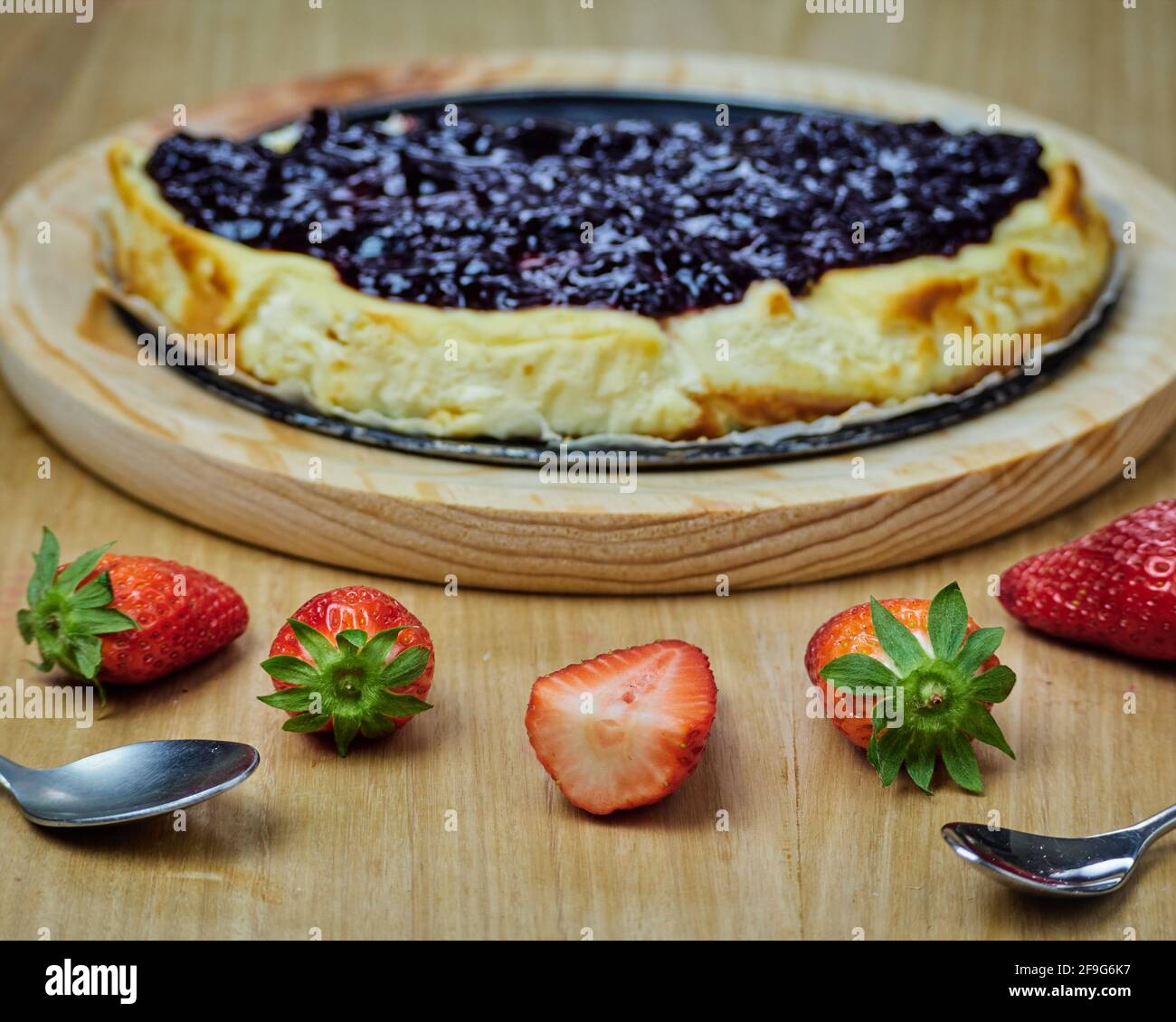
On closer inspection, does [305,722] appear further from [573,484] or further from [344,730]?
[573,484]

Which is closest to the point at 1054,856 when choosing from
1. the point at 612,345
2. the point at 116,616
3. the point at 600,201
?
the point at 612,345

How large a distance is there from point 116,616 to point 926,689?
100 centimetres

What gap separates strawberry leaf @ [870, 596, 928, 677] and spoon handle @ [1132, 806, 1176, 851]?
1.03 feet

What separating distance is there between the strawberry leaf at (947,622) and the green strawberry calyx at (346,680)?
600 mm

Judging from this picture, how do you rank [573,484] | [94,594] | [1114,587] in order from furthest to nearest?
[573,484], [1114,587], [94,594]

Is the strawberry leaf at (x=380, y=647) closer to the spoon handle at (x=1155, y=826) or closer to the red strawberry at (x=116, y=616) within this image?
the red strawberry at (x=116, y=616)

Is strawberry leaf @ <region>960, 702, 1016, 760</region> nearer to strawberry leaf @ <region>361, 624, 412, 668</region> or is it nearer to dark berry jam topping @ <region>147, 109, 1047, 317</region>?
strawberry leaf @ <region>361, 624, 412, 668</region>

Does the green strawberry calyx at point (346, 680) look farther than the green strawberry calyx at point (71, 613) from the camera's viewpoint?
No

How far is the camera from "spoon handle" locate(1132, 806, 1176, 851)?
1.64 m

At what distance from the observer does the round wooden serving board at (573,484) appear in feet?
6.82

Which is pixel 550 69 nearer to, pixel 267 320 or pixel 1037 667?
pixel 267 320

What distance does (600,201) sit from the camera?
250 centimetres

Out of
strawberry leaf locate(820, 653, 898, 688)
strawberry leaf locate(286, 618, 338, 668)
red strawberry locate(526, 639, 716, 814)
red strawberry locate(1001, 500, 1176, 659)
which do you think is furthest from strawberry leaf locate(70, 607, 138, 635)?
red strawberry locate(1001, 500, 1176, 659)

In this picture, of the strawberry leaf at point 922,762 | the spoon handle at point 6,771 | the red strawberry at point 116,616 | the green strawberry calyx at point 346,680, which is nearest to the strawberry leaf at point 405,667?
the green strawberry calyx at point 346,680
